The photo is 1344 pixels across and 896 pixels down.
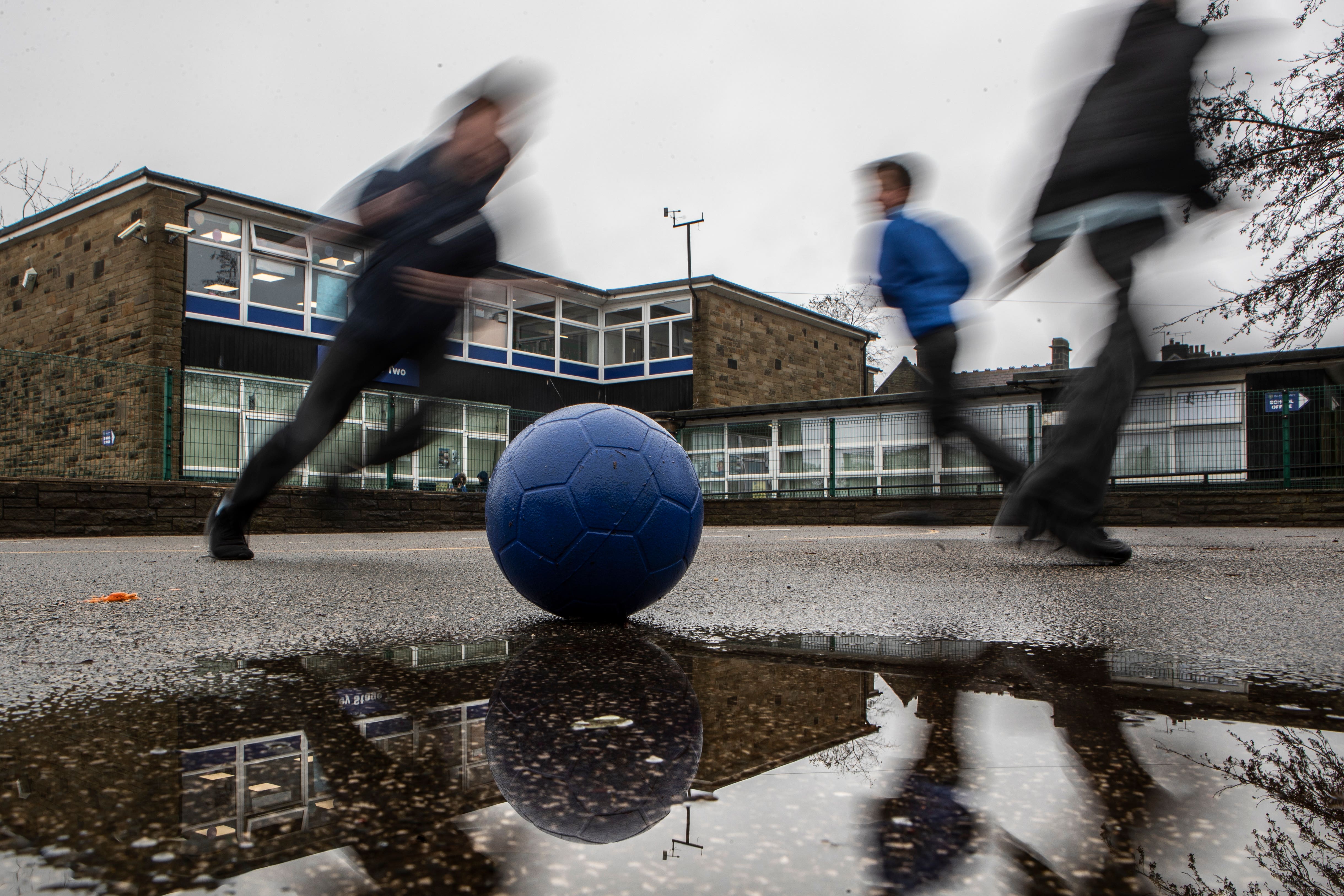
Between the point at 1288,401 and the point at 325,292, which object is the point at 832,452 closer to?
the point at 1288,401

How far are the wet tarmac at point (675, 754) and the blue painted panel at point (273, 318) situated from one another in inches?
806

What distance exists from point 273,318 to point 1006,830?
23.5 meters

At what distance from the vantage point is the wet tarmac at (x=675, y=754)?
3.24 ft

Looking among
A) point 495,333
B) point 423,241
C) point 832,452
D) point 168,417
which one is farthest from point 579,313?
point 423,241

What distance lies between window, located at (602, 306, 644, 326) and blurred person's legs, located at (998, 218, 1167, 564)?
1071 inches

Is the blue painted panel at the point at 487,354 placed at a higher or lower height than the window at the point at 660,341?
lower

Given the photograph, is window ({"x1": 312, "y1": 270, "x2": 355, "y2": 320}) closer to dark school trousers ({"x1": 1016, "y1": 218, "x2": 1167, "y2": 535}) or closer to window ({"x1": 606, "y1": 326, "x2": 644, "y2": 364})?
window ({"x1": 606, "y1": 326, "x2": 644, "y2": 364})

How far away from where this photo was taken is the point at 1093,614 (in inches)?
115

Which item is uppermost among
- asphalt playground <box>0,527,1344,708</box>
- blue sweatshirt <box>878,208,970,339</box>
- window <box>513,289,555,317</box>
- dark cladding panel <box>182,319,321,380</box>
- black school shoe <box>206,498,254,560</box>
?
window <box>513,289,555,317</box>

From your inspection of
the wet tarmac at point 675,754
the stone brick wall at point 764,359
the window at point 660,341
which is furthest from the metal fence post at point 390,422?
the window at point 660,341

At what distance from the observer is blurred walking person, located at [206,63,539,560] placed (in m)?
4.27

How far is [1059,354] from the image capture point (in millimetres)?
44219

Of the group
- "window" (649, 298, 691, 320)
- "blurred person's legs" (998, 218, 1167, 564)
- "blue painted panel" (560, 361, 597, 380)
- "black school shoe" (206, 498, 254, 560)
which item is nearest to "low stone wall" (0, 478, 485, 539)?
"black school shoe" (206, 498, 254, 560)

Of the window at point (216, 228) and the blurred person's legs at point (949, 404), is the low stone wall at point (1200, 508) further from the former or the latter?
the window at point (216, 228)
